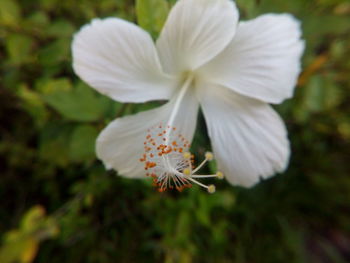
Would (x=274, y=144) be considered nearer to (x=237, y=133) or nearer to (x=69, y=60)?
(x=237, y=133)

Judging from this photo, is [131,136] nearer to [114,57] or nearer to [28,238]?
[114,57]

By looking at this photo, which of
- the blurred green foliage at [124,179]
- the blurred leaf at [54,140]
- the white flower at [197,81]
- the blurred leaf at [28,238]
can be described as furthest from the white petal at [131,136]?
the blurred leaf at [28,238]

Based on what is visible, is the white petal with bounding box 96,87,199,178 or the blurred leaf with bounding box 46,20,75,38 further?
the blurred leaf with bounding box 46,20,75,38

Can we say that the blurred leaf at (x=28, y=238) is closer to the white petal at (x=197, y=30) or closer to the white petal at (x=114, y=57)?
the white petal at (x=114, y=57)

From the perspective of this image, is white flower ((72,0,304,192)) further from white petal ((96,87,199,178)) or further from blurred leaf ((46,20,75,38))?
blurred leaf ((46,20,75,38))

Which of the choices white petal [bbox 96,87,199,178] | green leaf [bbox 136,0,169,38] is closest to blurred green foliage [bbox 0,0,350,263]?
green leaf [bbox 136,0,169,38]

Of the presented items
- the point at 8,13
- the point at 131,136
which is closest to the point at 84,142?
the point at 131,136

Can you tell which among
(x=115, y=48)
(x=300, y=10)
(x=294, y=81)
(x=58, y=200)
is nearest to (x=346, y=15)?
(x=300, y=10)
